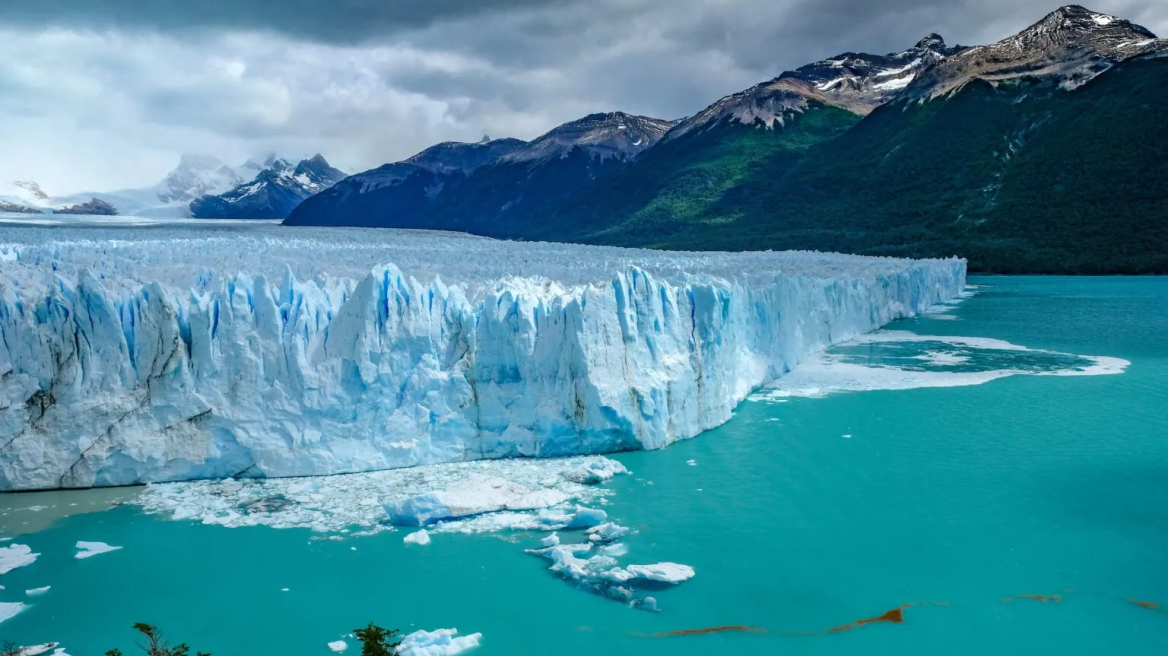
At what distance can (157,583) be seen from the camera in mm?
7016

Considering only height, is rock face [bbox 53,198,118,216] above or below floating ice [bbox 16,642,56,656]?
above

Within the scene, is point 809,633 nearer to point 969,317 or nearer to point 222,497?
point 222,497

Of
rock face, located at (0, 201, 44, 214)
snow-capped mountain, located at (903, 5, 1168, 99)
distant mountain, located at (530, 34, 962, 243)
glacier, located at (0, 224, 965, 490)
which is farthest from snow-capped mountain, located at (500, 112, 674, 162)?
glacier, located at (0, 224, 965, 490)

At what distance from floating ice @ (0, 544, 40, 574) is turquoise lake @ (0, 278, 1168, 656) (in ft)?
0.35

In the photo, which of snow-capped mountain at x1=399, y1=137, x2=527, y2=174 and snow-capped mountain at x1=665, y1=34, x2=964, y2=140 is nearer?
snow-capped mountain at x1=665, y1=34, x2=964, y2=140

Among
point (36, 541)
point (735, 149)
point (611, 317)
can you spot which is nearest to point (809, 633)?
point (611, 317)

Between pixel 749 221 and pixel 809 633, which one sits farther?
pixel 749 221

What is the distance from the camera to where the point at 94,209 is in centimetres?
6588

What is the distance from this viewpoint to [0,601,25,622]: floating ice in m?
6.35

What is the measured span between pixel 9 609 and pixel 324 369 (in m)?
3.71

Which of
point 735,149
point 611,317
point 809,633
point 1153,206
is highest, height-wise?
point 735,149

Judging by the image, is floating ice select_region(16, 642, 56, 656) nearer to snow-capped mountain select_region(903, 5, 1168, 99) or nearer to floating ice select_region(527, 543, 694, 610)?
floating ice select_region(527, 543, 694, 610)

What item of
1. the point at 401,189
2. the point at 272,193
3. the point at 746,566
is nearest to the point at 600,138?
the point at 401,189

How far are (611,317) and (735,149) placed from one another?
193 ft
